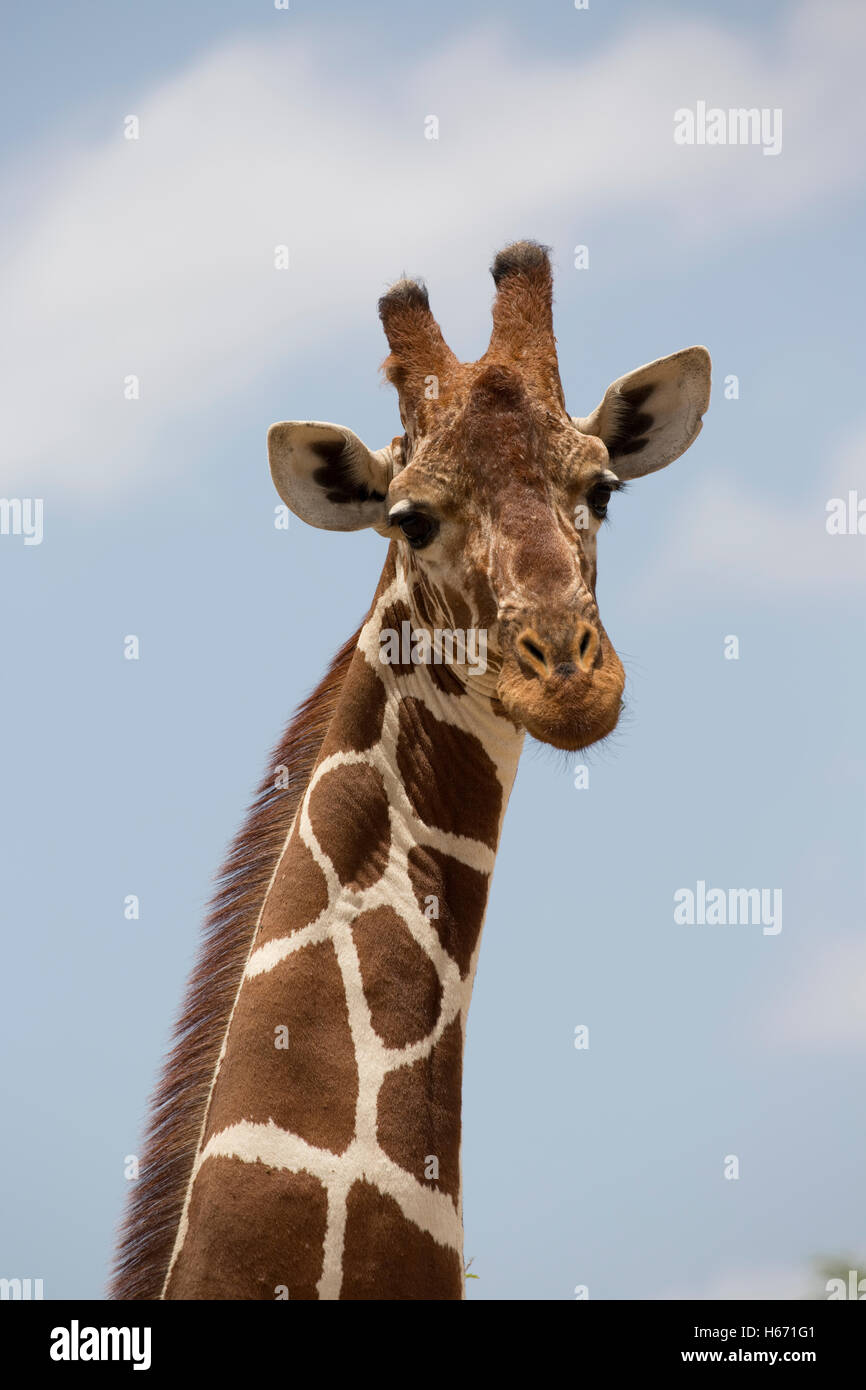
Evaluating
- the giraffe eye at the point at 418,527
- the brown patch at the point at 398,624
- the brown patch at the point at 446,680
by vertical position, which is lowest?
the brown patch at the point at 446,680

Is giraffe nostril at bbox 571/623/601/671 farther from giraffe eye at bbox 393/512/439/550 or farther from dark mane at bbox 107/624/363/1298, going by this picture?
dark mane at bbox 107/624/363/1298

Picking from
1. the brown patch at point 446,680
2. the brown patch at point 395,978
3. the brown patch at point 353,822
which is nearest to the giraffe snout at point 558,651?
the brown patch at point 446,680

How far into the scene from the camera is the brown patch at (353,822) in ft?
23.5

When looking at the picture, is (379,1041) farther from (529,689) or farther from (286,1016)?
(529,689)

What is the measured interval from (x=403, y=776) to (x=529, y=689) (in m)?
1.01

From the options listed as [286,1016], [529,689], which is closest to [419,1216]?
[286,1016]

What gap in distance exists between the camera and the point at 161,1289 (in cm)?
671

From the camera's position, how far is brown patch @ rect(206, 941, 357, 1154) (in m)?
6.60

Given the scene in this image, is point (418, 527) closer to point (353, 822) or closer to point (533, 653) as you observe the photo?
point (533, 653)

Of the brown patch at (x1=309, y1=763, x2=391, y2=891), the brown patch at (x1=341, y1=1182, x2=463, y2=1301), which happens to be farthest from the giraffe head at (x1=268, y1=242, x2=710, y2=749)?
the brown patch at (x1=341, y1=1182, x2=463, y2=1301)

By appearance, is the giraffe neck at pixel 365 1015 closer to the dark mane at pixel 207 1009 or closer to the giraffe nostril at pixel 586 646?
the dark mane at pixel 207 1009

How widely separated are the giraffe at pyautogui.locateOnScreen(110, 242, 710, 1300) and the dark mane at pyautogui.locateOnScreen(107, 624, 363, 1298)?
0.04ft

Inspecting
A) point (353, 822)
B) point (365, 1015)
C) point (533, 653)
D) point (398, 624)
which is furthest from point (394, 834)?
point (533, 653)

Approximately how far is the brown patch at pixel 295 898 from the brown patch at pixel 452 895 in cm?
43
